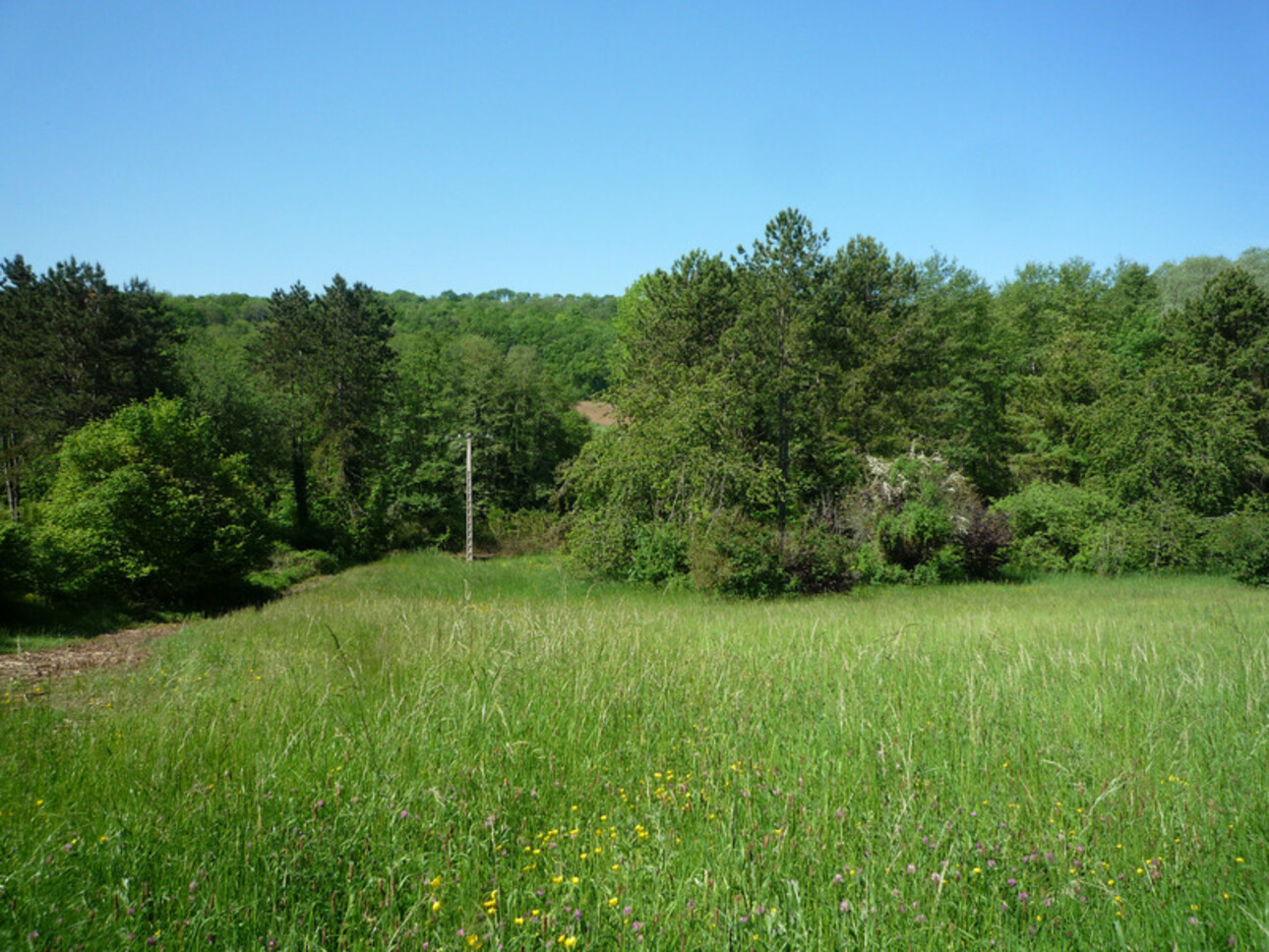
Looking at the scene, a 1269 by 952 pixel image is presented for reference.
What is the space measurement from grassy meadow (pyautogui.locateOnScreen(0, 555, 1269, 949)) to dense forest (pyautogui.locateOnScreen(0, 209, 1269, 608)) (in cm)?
1191

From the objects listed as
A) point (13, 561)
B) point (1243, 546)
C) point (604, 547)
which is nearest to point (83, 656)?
point (13, 561)

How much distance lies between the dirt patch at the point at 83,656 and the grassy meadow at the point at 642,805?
12.3 ft

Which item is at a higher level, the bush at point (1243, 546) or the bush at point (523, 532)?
the bush at point (1243, 546)

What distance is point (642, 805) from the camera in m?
3.15

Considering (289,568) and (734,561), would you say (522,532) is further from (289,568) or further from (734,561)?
(734,561)

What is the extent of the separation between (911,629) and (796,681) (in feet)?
11.4

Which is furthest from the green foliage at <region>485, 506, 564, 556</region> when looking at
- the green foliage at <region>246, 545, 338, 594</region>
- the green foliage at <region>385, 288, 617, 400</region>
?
the green foliage at <region>385, 288, 617, 400</region>

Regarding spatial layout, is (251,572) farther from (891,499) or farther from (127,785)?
(127,785)

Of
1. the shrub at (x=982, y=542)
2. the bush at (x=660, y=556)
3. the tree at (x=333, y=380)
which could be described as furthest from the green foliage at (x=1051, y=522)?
the tree at (x=333, y=380)

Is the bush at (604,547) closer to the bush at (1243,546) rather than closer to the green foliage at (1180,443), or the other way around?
the bush at (1243,546)

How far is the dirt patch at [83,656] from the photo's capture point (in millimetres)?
8336

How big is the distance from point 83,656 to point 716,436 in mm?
16287

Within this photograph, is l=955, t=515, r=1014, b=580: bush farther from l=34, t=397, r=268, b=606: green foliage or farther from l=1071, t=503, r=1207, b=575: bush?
l=34, t=397, r=268, b=606: green foliage

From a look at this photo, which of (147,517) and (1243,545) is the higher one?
(147,517)
